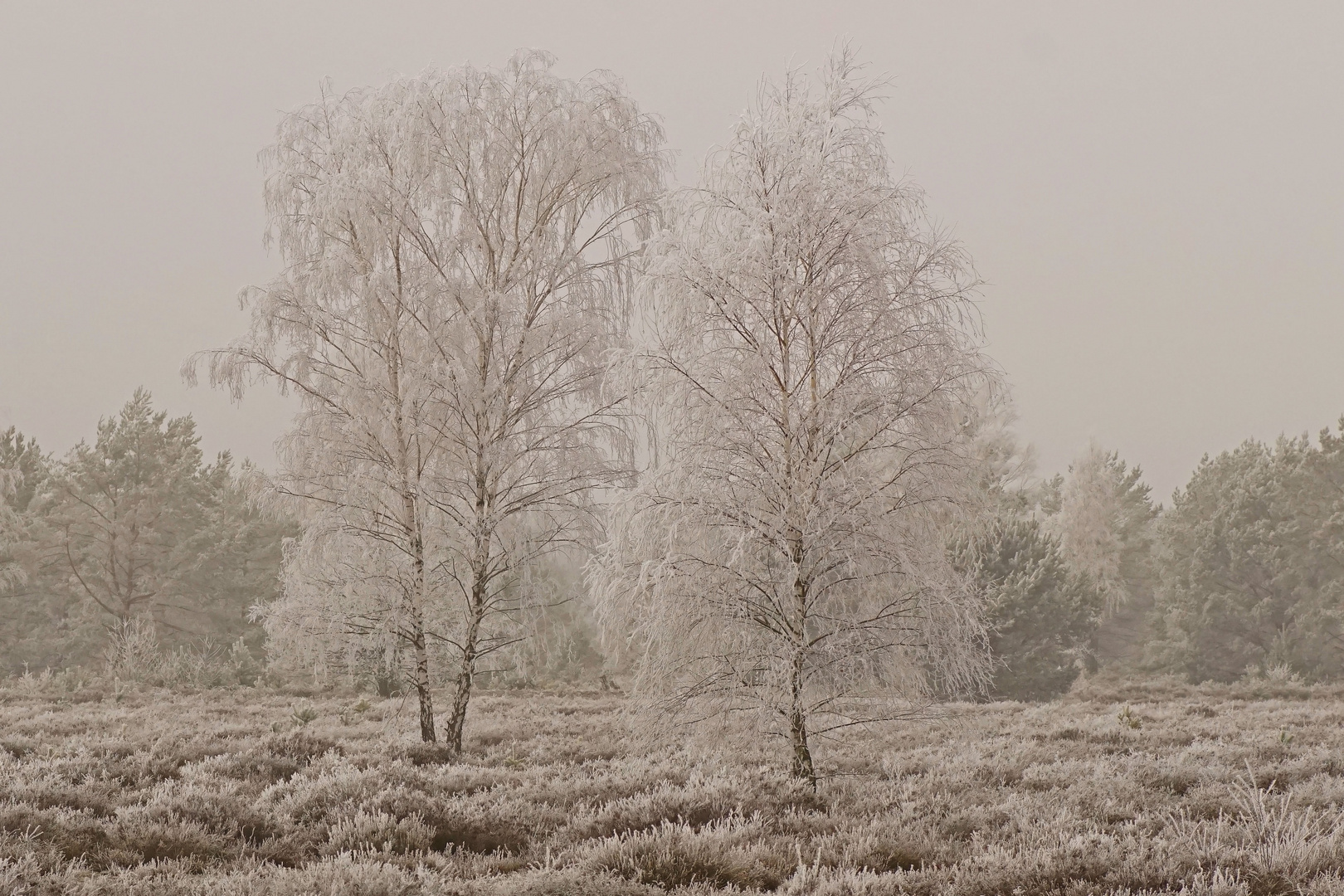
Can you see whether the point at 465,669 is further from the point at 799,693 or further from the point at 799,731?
the point at 799,693

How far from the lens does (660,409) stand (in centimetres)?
911

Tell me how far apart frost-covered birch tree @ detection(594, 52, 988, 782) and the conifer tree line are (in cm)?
4

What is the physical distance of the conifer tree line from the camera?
877cm

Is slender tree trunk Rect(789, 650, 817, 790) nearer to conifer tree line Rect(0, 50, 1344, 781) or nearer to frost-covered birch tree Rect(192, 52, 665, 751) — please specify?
conifer tree line Rect(0, 50, 1344, 781)

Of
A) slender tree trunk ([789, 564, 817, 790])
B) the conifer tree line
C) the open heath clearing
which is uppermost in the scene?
the conifer tree line

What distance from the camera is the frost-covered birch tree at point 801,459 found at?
8656 mm

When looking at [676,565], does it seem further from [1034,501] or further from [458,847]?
[1034,501]

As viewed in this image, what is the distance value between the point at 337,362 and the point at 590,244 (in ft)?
14.3

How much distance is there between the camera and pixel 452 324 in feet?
41.9

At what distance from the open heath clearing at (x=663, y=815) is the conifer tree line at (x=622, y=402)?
113 centimetres

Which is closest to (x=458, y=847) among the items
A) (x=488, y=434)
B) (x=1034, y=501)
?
(x=488, y=434)

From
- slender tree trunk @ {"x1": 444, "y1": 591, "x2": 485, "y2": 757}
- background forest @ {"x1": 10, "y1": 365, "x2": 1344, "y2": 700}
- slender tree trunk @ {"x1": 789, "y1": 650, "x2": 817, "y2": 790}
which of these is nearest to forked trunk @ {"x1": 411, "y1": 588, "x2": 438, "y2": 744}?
slender tree trunk @ {"x1": 444, "y1": 591, "x2": 485, "y2": 757}

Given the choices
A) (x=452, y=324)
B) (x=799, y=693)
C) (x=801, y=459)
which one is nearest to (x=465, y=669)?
(x=452, y=324)

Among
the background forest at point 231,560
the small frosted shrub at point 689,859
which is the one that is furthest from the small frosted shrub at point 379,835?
the background forest at point 231,560
